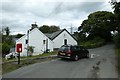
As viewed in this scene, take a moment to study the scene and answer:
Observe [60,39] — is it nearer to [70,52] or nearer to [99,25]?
[99,25]

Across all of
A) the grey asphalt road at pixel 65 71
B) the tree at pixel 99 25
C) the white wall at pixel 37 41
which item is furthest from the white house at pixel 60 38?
the grey asphalt road at pixel 65 71

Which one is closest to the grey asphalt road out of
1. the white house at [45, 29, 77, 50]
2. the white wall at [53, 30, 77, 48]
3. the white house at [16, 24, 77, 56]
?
the white house at [16, 24, 77, 56]

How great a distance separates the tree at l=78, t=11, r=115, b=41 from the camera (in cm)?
5849

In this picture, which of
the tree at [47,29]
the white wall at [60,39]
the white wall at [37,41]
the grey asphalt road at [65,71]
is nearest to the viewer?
the grey asphalt road at [65,71]

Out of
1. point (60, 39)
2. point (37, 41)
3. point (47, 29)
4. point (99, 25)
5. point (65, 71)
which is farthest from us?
point (47, 29)

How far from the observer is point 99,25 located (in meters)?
58.2

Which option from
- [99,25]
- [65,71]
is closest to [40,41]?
[99,25]

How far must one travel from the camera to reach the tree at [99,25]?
5849 cm

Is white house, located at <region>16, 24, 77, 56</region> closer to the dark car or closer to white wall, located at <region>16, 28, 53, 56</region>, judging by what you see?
white wall, located at <region>16, 28, 53, 56</region>

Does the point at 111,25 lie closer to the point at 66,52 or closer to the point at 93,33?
the point at 93,33

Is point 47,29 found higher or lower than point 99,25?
higher

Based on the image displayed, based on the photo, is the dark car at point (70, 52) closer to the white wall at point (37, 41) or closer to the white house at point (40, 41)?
the white house at point (40, 41)

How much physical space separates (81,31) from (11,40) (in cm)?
2741

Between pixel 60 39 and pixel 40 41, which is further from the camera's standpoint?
pixel 60 39
